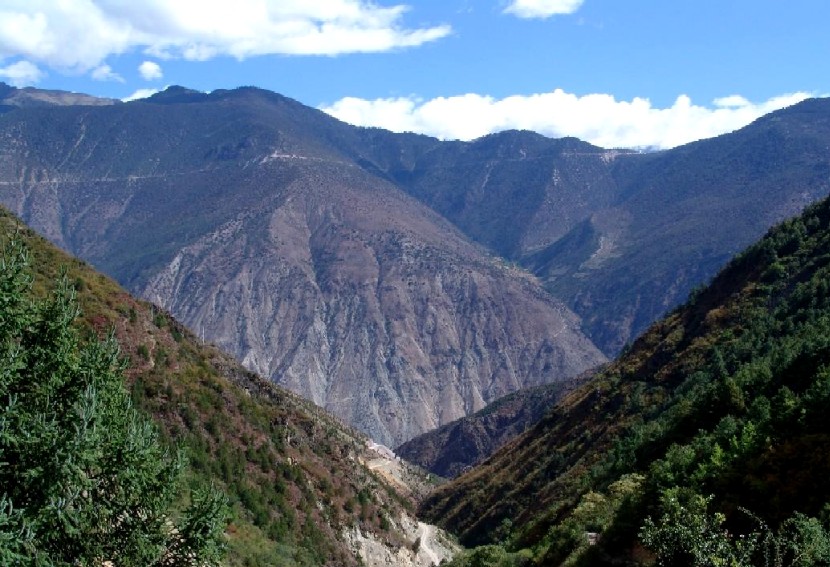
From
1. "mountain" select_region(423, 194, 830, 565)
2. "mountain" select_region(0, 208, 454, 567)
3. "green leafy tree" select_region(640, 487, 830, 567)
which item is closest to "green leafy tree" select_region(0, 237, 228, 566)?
"green leafy tree" select_region(640, 487, 830, 567)

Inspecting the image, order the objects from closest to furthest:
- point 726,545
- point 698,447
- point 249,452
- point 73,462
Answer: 1. point 73,462
2. point 726,545
3. point 698,447
4. point 249,452

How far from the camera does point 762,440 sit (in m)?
25.1

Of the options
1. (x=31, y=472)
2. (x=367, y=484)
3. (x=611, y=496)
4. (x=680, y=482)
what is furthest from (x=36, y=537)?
(x=367, y=484)

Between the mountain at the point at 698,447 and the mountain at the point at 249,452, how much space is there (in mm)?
12119

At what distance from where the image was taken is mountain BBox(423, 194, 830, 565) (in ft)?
65.8

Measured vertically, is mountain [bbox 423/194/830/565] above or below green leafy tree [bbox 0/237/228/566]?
below

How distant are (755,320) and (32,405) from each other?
66403 millimetres

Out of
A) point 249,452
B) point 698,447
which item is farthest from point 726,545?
point 249,452

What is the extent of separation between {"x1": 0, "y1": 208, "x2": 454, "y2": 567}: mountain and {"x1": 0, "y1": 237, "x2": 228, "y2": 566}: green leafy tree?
25816mm

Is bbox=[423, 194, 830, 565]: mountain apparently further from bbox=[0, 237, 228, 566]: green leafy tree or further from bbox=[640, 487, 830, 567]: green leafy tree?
bbox=[0, 237, 228, 566]: green leafy tree

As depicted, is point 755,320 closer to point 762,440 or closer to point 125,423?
point 762,440

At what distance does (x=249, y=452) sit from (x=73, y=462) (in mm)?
47752

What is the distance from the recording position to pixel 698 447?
98.8ft

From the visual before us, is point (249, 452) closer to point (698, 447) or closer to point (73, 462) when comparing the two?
point (698, 447)
